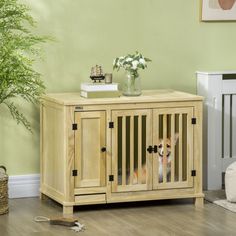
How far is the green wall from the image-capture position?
18.8ft

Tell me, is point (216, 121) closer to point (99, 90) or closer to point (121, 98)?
point (121, 98)

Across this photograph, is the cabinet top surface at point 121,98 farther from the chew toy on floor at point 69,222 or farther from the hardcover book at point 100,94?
the chew toy on floor at point 69,222

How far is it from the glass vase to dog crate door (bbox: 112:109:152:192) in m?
0.16

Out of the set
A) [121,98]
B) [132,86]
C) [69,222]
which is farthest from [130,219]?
[132,86]

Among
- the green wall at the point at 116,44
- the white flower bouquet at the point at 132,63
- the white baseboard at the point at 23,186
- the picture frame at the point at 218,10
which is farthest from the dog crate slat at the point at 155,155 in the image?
the picture frame at the point at 218,10

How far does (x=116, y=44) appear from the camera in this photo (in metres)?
5.88

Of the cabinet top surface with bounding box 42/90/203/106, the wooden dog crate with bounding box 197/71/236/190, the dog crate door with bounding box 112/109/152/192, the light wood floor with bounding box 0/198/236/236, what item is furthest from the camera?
the wooden dog crate with bounding box 197/71/236/190

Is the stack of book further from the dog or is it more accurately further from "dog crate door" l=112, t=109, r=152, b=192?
the dog

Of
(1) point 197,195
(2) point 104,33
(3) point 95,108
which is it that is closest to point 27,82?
(3) point 95,108

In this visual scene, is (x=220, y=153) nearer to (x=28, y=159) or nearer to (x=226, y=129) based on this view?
(x=226, y=129)

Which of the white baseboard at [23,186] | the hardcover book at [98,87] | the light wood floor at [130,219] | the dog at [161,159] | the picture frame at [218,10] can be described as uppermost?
the picture frame at [218,10]

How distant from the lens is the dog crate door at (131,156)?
17.6ft

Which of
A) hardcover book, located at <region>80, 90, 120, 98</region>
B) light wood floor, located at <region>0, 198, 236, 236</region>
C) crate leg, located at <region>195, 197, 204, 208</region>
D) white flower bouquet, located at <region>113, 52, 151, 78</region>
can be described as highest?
white flower bouquet, located at <region>113, 52, 151, 78</region>

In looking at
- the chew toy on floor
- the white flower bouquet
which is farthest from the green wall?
the chew toy on floor
